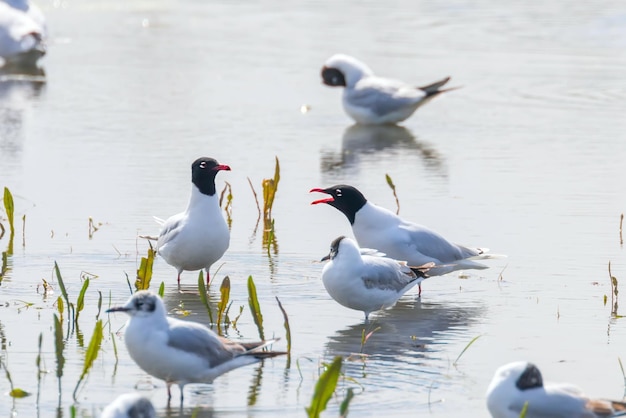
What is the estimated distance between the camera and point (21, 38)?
64.9 feet

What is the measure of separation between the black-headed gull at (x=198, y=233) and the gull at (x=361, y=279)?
38.2 inches

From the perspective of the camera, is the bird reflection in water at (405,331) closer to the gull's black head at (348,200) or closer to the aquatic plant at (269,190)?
the gull's black head at (348,200)

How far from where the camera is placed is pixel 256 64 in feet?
64.4

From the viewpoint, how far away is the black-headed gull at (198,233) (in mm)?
9242

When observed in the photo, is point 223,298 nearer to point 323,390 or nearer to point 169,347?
point 169,347

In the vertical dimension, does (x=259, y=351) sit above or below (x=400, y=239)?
below

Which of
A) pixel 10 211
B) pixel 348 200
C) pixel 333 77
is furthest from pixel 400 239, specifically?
pixel 333 77

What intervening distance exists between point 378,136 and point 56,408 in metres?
9.71

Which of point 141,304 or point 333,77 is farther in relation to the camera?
point 333,77

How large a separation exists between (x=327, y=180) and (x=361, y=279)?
4394mm

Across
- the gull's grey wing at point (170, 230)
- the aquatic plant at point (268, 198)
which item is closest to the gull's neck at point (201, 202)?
the gull's grey wing at point (170, 230)

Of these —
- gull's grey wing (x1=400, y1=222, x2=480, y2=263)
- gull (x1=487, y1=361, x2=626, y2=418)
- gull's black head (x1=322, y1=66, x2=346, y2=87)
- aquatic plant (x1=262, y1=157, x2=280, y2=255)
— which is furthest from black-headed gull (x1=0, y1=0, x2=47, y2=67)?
gull (x1=487, y1=361, x2=626, y2=418)

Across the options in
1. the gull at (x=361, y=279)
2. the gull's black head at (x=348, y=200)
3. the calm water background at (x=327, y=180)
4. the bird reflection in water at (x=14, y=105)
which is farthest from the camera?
the bird reflection in water at (x=14, y=105)

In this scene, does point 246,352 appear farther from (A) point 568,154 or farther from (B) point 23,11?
(B) point 23,11
